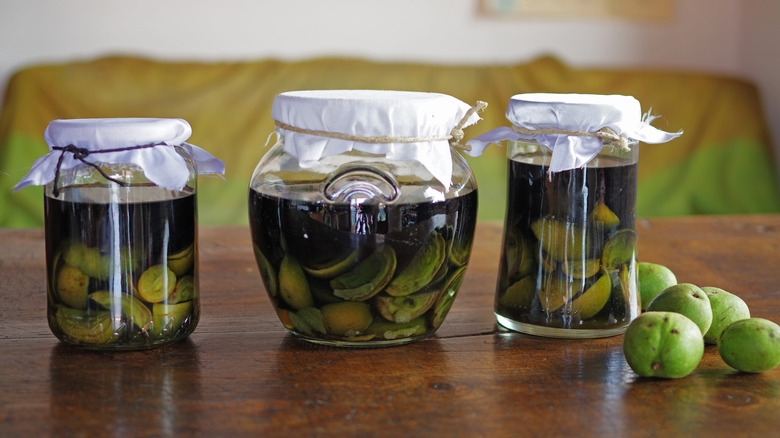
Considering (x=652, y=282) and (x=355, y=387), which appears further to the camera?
(x=652, y=282)

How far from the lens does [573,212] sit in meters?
0.72

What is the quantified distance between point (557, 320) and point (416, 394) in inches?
7.3

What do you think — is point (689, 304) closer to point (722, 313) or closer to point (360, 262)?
point (722, 313)

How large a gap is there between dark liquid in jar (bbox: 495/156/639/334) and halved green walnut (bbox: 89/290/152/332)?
13.3 inches

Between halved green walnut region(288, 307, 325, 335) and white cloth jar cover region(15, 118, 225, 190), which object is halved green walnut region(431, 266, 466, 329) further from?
white cloth jar cover region(15, 118, 225, 190)

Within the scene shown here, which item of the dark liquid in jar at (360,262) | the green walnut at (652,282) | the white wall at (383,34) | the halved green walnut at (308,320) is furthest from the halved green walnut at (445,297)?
the white wall at (383,34)

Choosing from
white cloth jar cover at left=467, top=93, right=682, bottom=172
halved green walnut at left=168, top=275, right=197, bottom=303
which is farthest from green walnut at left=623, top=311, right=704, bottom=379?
halved green walnut at left=168, top=275, right=197, bottom=303

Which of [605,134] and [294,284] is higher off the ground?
[605,134]

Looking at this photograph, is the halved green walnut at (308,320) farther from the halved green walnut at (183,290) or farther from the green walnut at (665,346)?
the green walnut at (665,346)

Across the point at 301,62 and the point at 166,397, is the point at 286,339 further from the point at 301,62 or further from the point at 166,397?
the point at 301,62

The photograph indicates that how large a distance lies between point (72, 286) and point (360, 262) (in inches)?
9.5

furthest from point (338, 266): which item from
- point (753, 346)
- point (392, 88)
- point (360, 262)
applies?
point (392, 88)

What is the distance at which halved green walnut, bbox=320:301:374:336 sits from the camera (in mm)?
688

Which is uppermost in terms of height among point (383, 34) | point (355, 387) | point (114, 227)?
point (383, 34)
